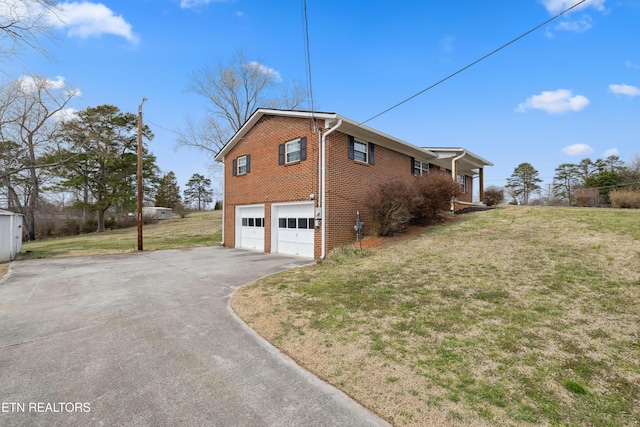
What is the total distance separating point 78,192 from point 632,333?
1573 inches

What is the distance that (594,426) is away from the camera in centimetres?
224

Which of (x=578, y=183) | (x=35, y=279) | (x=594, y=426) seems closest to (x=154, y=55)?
(x=35, y=279)

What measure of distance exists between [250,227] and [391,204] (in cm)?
748

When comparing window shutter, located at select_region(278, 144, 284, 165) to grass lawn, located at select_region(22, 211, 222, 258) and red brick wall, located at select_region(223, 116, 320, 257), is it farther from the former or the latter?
grass lawn, located at select_region(22, 211, 222, 258)

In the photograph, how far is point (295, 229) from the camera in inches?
466

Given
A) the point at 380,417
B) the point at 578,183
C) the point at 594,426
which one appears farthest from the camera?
the point at 578,183

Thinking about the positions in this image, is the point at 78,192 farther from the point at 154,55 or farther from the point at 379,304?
the point at 379,304

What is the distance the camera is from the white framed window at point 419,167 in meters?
16.0

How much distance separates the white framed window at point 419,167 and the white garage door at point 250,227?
28.5 feet

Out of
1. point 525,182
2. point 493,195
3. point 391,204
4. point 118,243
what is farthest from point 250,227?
point 525,182

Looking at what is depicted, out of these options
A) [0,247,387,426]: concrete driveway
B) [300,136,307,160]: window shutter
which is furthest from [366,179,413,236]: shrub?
[0,247,387,426]: concrete driveway

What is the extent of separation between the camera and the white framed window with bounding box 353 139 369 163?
1180 centimetres

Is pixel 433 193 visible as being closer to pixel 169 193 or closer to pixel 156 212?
pixel 156 212

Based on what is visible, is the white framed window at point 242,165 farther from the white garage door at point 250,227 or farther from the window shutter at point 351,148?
the window shutter at point 351,148
